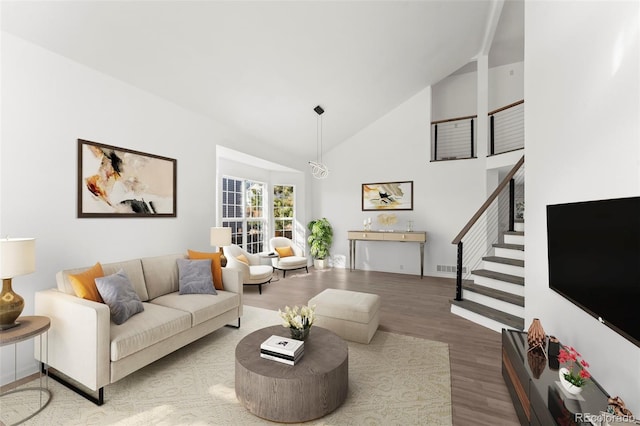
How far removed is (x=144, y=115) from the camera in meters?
3.49

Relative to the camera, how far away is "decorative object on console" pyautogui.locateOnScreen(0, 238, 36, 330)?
2.02m

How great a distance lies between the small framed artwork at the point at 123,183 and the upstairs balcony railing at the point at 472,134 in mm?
5390

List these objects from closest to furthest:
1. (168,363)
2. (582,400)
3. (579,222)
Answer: (582,400)
(579,222)
(168,363)

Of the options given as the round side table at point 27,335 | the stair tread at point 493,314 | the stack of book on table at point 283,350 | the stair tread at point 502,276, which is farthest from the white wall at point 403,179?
the round side table at point 27,335

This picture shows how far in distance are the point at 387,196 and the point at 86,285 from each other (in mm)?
5831

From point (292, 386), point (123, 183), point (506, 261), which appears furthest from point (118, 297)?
point (506, 261)

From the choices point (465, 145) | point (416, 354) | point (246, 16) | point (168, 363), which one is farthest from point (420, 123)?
point (168, 363)

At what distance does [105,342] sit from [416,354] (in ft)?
8.72

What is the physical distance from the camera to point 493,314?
3475 mm

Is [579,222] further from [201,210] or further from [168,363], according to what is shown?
[201,210]

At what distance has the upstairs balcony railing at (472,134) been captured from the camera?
554 cm

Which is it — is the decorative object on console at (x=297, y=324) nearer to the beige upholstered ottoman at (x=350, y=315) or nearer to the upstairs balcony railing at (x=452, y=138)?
the beige upholstered ottoman at (x=350, y=315)

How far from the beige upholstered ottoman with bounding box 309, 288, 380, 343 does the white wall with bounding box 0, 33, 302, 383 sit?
225 centimetres

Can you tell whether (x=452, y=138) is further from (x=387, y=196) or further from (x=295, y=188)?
(x=295, y=188)
